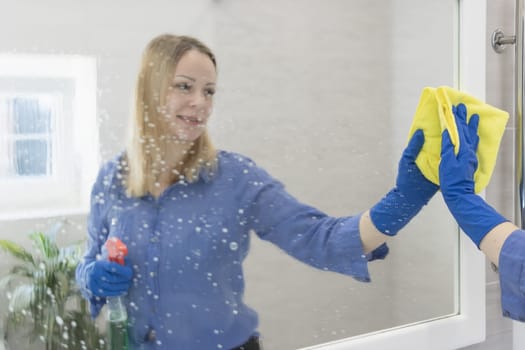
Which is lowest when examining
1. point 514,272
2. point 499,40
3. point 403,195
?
point 514,272

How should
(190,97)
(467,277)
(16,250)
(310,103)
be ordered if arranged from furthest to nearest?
(467,277), (310,103), (190,97), (16,250)

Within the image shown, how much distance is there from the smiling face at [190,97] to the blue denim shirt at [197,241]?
0.07 meters

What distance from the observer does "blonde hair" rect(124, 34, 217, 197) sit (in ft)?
2.68

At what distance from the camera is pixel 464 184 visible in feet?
3.08

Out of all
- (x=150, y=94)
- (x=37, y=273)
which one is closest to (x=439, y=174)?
(x=150, y=94)

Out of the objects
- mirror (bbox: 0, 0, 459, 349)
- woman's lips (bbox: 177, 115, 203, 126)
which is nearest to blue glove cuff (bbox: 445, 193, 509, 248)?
mirror (bbox: 0, 0, 459, 349)

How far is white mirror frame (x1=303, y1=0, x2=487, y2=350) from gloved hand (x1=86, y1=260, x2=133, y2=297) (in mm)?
578

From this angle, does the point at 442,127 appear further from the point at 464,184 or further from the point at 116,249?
the point at 116,249

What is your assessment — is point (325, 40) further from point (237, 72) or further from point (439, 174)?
point (439, 174)

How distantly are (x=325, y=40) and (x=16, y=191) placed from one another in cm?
58

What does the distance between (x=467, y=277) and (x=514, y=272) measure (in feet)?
1.10

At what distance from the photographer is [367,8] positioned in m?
1.04

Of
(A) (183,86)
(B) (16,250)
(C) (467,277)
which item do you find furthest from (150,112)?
(C) (467,277)

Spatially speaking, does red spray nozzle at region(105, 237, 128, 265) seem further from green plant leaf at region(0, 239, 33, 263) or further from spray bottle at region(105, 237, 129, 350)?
green plant leaf at region(0, 239, 33, 263)
